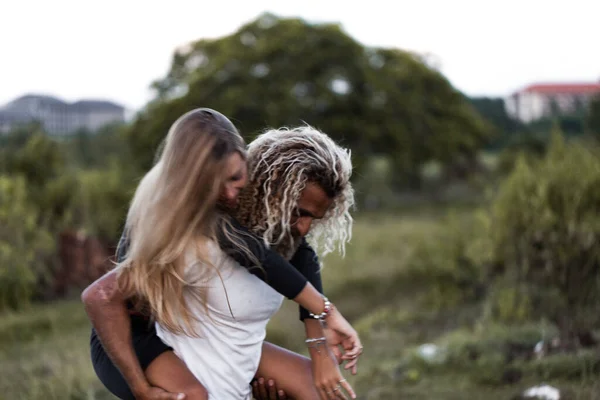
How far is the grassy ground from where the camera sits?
514 centimetres

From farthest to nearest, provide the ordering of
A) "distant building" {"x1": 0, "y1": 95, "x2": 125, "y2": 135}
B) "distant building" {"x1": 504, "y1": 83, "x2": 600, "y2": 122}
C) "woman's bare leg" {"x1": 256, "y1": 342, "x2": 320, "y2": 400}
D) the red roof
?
the red roof → "distant building" {"x1": 504, "y1": 83, "x2": 600, "y2": 122} → "distant building" {"x1": 0, "y1": 95, "x2": 125, "y2": 135} → "woman's bare leg" {"x1": 256, "y1": 342, "x2": 320, "y2": 400}

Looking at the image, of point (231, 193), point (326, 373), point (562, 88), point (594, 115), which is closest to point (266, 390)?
point (326, 373)

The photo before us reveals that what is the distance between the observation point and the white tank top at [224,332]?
8.65 ft

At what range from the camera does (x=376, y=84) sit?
3102 centimetres

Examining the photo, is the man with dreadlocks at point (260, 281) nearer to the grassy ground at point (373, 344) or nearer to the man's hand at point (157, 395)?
the man's hand at point (157, 395)

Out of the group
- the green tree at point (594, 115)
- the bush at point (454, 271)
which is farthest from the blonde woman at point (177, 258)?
the green tree at point (594, 115)

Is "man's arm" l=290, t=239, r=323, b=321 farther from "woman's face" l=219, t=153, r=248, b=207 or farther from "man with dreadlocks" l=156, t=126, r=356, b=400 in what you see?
"woman's face" l=219, t=153, r=248, b=207

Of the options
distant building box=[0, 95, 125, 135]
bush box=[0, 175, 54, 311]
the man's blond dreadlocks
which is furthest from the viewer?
bush box=[0, 175, 54, 311]

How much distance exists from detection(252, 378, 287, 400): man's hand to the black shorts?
387mm

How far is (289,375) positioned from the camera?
2.91 meters

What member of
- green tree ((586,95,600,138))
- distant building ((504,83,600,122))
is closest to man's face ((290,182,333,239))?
green tree ((586,95,600,138))

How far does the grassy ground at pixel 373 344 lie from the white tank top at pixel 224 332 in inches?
91.9

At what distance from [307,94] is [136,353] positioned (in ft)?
91.8

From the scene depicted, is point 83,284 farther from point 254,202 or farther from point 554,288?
point 254,202
